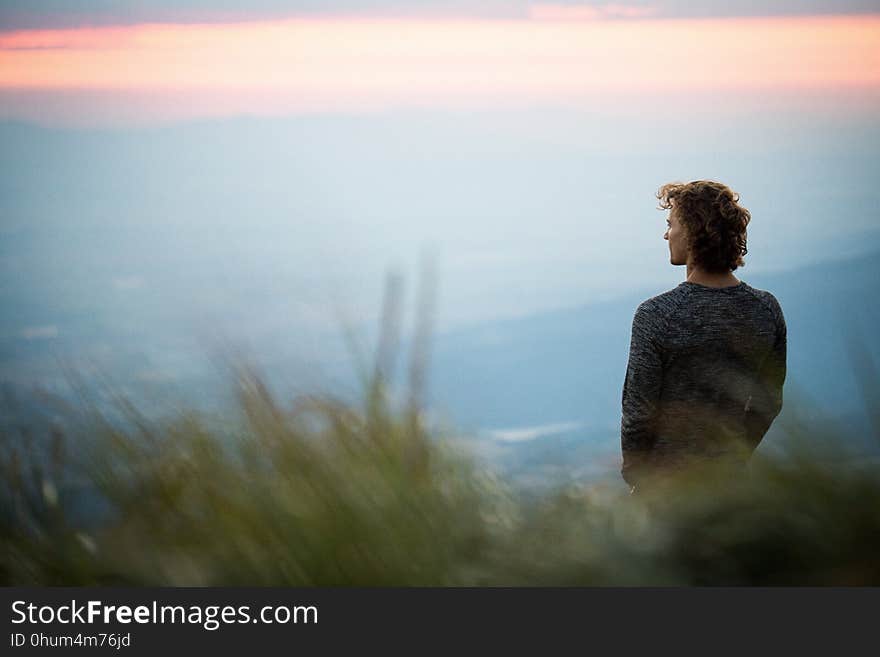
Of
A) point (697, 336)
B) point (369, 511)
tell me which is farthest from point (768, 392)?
point (369, 511)

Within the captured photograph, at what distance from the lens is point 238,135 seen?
119 m

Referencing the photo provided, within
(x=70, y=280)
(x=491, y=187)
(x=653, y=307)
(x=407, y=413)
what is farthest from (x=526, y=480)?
(x=491, y=187)

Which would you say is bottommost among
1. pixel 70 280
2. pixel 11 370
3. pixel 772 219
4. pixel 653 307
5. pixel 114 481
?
pixel 114 481

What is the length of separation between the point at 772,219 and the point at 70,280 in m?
73.5

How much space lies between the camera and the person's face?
2.44 m

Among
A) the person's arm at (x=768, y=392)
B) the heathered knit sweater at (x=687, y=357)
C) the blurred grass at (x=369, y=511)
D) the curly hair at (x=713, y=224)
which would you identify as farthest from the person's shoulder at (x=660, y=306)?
the blurred grass at (x=369, y=511)

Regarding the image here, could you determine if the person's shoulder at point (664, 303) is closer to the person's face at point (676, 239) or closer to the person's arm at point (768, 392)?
the person's face at point (676, 239)

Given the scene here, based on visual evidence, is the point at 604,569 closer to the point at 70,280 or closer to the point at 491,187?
the point at 70,280

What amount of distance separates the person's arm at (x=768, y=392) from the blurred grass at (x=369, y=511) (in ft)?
0.81

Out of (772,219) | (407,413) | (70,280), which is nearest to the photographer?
(407,413)

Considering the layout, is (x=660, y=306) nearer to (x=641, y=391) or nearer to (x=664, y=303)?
(x=664, y=303)

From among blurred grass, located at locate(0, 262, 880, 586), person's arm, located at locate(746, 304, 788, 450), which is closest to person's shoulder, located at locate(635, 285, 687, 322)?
person's arm, located at locate(746, 304, 788, 450)

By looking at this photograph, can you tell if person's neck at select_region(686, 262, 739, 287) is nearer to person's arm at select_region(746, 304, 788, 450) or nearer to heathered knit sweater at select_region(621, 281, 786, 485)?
heathered knit sweater at select_region(621, 281, 786, 485)

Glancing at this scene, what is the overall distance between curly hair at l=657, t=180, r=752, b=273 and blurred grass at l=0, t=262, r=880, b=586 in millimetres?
764
